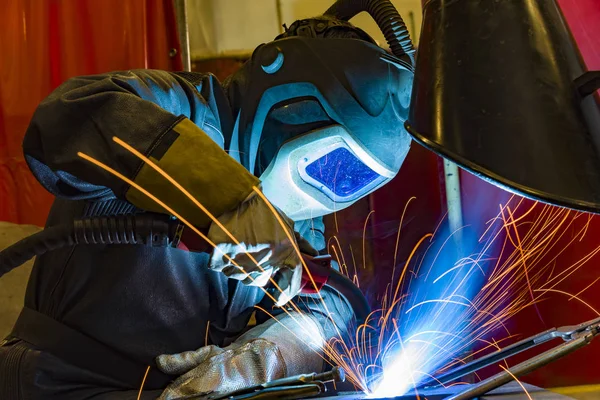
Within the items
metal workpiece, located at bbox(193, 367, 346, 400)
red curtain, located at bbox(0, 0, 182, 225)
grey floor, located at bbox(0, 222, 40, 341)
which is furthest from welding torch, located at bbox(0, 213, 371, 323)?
red curtain, located at bbox(0, 0, 182, 225)

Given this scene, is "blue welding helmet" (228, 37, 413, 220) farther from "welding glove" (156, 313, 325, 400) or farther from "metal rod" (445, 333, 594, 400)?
"metal rod" (445, 333, 594, 400)

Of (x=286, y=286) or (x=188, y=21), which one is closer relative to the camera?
(x=286, y=286)

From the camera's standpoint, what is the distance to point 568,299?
2.09 metres

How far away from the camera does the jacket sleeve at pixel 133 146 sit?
3.68ft

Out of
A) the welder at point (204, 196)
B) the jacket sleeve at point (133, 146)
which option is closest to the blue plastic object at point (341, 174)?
the welder at point (204, 196)

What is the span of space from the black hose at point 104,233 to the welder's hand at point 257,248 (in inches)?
4.1

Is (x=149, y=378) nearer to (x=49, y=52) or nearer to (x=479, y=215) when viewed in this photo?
(x=479, y=215)

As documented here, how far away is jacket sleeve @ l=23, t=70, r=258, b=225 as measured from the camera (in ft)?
3.68

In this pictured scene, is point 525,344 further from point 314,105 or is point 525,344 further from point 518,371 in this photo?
point 314,105

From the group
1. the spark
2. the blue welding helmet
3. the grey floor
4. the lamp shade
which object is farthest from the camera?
the grey floor

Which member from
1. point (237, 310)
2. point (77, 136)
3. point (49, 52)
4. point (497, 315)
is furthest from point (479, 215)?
point (49, 52)

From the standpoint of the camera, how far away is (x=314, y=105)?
157 cm

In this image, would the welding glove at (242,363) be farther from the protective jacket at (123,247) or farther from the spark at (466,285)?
the spark at (466,285)

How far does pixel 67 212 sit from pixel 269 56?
69cm
